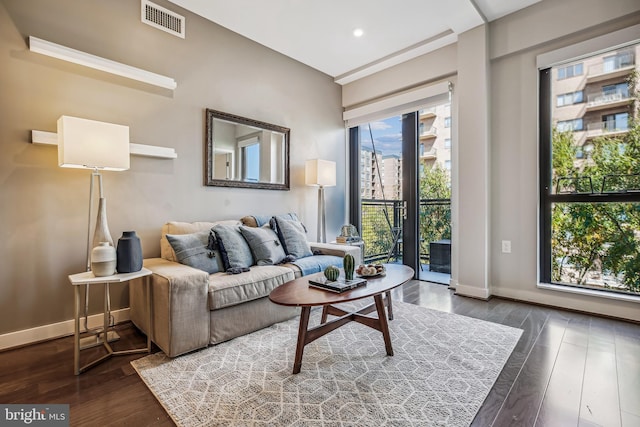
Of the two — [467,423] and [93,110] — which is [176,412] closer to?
[467,423]

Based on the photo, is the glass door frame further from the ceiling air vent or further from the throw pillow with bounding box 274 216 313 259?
the ceiling air vent

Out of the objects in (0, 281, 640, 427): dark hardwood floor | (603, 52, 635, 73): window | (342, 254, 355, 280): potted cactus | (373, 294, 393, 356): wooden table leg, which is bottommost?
(0, 281, 640, 427): dark hardwood floor

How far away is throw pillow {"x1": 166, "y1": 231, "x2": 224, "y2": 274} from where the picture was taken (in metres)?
2.38

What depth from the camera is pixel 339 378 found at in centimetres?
170

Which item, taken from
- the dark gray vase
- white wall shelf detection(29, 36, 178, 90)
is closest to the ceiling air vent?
white wall shelf detection(29, 36, 178, 90)

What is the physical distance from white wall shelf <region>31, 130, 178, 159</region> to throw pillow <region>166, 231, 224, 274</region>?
80 centimetres

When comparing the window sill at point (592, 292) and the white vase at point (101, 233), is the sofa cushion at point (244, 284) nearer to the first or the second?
the white vase at point (101, 233)

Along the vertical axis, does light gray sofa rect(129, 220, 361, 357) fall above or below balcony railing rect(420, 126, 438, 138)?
below

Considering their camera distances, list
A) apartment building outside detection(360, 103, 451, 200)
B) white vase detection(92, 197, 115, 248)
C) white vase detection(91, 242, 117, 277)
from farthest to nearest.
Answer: apartment building outside detection(360, 103, 451, 200) < white vase detection(92, 197, 115, 248) < white vase detection(91, 242, 117, 277)

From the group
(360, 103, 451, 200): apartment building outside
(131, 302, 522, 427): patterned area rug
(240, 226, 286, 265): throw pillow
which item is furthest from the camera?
(360, 103, 451, 200): apartment building outside

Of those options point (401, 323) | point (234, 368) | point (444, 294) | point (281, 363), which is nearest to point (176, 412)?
point (234, 368)

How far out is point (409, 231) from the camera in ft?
13.3

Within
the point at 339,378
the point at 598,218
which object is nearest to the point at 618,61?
the point at 598,218

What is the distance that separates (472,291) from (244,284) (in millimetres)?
2467
